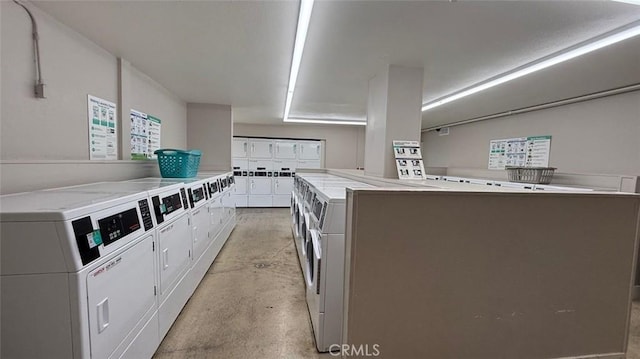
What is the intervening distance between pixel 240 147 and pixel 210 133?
2029mm

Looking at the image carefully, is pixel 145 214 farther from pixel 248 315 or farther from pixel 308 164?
pixel 308 164

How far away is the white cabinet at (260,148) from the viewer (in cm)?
679

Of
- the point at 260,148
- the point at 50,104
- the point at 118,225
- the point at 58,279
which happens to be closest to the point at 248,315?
the point at 118,225

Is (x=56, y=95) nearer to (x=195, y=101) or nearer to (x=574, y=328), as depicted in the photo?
(x=195, y=101)

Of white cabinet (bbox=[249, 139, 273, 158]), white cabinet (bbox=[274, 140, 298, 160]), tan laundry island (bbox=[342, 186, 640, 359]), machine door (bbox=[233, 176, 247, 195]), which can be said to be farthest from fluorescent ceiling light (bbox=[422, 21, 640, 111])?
machine door (bbox=[233, 176, 247, 195])

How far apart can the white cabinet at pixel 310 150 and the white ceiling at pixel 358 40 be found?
11.5 ft

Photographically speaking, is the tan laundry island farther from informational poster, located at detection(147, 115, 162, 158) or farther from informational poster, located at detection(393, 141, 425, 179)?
informational poster, located at detection(147, 115, 162, 158)

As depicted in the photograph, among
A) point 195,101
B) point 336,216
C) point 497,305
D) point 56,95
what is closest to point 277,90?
point 195,101

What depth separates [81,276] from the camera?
99 centimetres

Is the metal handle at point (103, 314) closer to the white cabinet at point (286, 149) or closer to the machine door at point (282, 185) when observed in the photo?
the machine door at point (282, 185)

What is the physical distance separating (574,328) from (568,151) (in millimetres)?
3870

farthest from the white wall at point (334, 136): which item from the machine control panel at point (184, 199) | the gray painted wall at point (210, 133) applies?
the machine control panel at point (184, 199)

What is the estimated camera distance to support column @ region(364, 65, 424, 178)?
9.05ft

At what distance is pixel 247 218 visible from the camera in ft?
18.4
